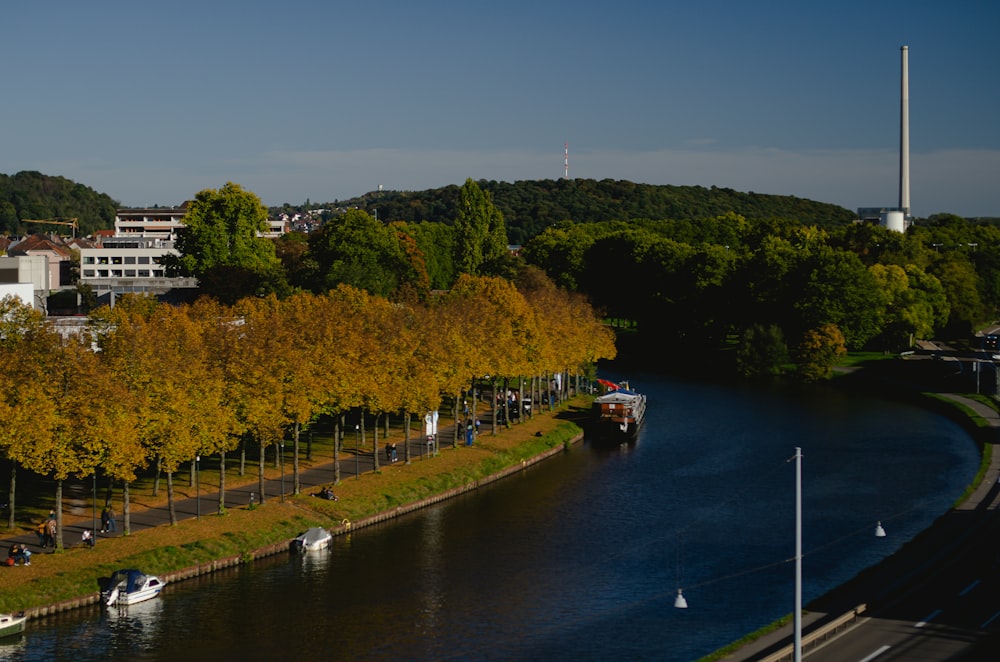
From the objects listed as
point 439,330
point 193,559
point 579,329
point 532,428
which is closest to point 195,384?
point 193,559

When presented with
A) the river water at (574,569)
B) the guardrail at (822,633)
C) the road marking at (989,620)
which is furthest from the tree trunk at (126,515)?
the road marking at (989,620)

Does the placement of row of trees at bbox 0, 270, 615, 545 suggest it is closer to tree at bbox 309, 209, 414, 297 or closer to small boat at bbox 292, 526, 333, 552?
small boat at bbox 292, 526, 333, 552

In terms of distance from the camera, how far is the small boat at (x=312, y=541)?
58.2m

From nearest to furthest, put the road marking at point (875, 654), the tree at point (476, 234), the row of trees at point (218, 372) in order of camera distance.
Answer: the road marking at point (875, 654), the row of trees at point (218, 372), the tree at point (476, 234)

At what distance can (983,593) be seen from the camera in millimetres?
48156

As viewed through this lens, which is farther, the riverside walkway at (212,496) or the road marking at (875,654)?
the riverside walkway at (212,496)

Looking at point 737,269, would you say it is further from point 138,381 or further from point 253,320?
point 138,381

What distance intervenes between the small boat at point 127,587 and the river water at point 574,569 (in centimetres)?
68

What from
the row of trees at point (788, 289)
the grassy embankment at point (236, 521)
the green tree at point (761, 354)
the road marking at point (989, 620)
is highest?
the row of trees at point (788, 289)

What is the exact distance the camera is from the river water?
45.9 meters

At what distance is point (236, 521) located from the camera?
59.1 metres

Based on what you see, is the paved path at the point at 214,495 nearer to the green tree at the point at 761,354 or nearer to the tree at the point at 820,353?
the tree at the point at 820,353

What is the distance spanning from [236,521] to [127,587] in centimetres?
971

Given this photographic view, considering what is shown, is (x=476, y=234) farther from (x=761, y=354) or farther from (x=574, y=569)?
(x=574, y=569)
